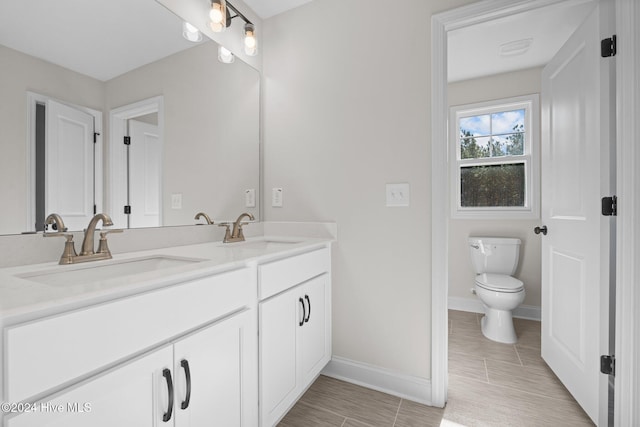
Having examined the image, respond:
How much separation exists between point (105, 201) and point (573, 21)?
3.08 meters

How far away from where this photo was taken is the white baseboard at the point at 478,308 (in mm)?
2635

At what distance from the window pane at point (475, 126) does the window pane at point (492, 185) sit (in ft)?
1.17

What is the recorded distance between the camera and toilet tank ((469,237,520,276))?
2.56 metres

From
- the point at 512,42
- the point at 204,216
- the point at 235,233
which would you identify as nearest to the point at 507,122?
the point at 512,42

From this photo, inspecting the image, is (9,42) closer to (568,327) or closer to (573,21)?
(568,327)

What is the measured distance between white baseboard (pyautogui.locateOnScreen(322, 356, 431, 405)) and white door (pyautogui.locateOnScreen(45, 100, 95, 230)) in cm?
153

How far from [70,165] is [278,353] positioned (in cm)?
112

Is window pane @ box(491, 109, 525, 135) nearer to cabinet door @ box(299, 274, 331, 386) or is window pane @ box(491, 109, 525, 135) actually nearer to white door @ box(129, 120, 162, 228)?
cabinet door @ box(299, 274, 331, 386)

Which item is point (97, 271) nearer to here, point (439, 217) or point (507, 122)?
point (439, 217)

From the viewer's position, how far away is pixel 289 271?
1368 mm

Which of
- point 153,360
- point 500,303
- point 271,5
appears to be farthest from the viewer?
point 500,303

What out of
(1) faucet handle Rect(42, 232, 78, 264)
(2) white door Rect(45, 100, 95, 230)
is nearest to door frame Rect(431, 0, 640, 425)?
(2) white door Rect(45, 100, 95, 230)

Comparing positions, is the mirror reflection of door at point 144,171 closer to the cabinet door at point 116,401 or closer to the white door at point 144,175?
the white door at point 144,175

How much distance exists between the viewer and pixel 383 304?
166 cm
